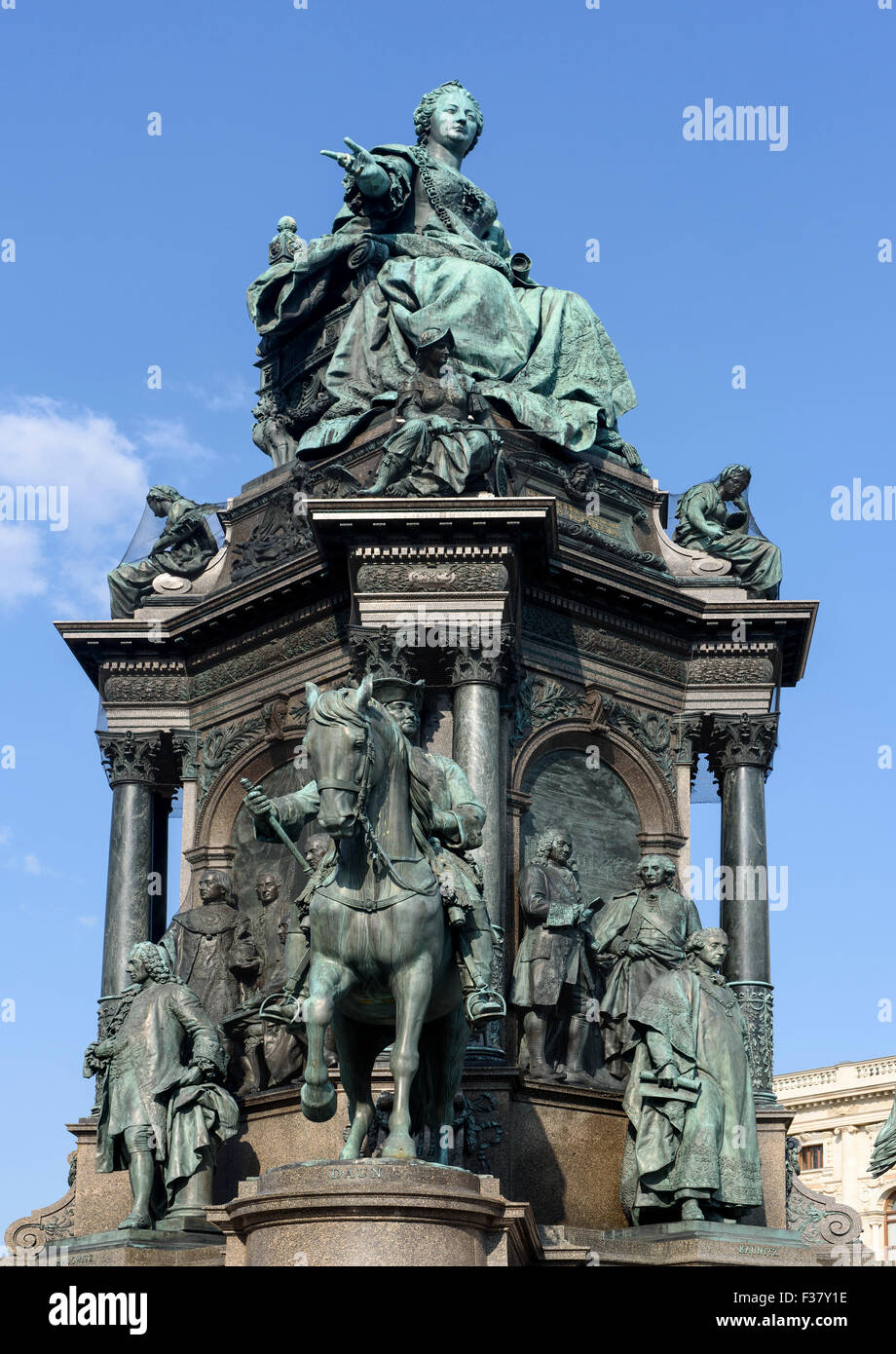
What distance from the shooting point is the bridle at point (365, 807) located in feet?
62.3

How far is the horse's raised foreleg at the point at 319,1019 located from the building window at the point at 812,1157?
192ft

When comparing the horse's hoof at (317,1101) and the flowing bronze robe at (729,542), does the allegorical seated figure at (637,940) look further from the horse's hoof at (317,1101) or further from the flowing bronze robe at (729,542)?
the horse's hoof at (317,1101)

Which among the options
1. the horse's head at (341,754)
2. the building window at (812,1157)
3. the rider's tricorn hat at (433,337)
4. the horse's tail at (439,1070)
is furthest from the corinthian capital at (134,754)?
the building window at (812,1157)

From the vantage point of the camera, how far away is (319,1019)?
19.4 meters

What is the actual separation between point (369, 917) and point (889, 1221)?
183 ft

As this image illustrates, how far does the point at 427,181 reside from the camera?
32.4 meters

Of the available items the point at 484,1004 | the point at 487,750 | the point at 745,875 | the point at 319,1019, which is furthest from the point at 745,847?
the point at 319,1019

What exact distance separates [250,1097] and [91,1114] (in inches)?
101

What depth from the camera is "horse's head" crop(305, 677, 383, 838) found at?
18.9 meters

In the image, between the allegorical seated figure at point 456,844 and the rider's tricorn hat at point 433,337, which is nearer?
the allegorical seated figure at point 456,844

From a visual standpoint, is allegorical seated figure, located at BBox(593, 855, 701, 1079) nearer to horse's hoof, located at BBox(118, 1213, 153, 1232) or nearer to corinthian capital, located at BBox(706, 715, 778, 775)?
corinthian capital, located at BBox(706, 715, 778, 775)

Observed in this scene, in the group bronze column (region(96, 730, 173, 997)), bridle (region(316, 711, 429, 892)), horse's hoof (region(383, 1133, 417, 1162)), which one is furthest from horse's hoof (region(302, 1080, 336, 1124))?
bronze column (region(96, 730, 173, 997))
